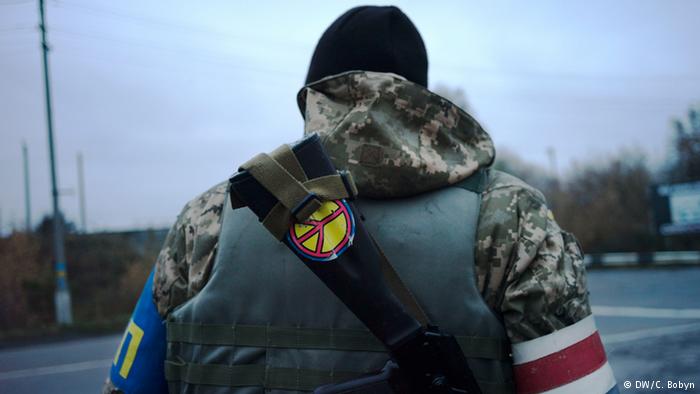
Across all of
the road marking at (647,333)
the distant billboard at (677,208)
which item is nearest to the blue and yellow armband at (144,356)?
the road marking at (647,333)

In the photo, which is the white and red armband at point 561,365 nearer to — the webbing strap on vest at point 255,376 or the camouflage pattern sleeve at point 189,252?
the webbing strap on vest at point 255,376

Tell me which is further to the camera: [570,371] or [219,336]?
[219,336]

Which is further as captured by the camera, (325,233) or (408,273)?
(408,273)

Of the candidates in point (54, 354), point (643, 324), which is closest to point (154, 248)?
point (54, 354)

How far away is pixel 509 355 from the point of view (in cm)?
133

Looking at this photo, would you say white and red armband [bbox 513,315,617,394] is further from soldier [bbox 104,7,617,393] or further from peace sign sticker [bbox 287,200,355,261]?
peace sign sticker [bbox 287,200,355,261]

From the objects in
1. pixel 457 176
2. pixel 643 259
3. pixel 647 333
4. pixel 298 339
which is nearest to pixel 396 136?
pixel 457 176

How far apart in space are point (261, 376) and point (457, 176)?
25.7 inches

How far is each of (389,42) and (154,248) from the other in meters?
15.4

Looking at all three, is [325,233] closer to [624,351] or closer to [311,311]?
[311,311]

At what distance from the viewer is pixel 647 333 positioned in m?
7.59

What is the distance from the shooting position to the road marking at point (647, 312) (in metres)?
8.92

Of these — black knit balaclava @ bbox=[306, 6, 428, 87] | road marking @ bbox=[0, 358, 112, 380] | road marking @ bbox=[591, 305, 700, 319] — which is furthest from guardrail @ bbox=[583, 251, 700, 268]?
black knit balaclava @ bbox=[306, 6, 428, 87]

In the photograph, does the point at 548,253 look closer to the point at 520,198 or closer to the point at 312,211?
the point at 520,198
